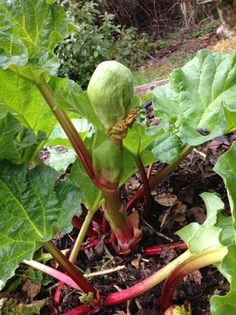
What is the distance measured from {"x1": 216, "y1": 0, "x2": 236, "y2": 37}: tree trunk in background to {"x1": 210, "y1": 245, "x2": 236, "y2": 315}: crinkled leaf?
3.73 meters

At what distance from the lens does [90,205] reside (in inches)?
35.0

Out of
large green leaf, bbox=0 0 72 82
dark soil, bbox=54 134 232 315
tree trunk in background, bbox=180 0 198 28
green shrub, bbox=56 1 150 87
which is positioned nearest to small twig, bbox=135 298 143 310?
dark soil, bbox=54 134 232 315

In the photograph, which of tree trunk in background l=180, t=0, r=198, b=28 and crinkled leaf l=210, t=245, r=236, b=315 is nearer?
crinkled leaf l=210, t=245, r=236, b=315

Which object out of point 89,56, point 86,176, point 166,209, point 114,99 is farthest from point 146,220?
point 89,56

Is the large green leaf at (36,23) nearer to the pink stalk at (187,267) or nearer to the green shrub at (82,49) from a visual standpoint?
the pink stalk at (187,267)

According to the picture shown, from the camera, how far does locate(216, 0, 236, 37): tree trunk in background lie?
4.04 meters

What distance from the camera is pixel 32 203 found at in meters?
0.82

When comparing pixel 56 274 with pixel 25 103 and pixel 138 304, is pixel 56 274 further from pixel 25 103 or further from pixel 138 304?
pixel 25 103

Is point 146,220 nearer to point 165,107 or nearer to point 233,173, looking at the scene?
point 165,107

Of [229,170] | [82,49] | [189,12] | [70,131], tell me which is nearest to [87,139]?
[70,131]

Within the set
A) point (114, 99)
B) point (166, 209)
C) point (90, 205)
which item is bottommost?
point (166, 209)

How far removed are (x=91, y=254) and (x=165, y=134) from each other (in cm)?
25

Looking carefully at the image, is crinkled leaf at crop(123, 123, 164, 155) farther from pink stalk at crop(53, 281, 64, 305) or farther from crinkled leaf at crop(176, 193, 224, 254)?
pink stalk at crop(53, 281, 64, 305)

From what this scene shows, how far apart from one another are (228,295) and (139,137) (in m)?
0.34
